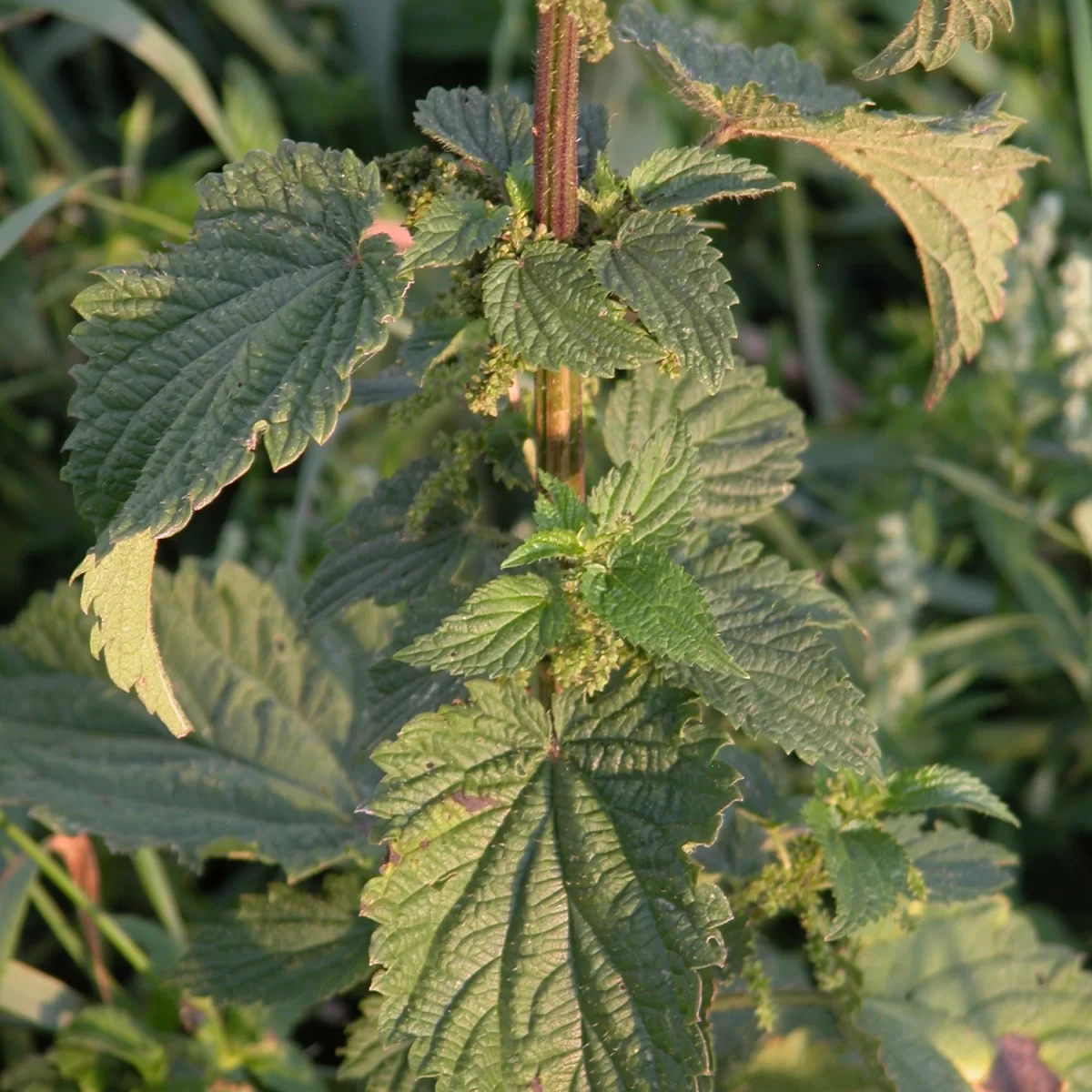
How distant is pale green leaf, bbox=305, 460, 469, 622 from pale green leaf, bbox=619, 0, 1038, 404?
440 mm

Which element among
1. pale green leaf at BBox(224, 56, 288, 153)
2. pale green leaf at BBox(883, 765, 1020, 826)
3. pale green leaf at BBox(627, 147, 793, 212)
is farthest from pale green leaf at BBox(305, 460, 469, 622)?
pale green leaf at BBox(224, 56, 288, 153)

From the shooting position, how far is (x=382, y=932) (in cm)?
106

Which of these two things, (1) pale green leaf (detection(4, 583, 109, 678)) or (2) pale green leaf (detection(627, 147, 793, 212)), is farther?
(1) pale green leaf (detection(4, 583, 109, 678))

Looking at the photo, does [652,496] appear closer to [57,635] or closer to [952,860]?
[952,860]

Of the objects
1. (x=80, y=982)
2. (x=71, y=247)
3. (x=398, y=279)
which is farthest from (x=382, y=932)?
(x=71, y=247)

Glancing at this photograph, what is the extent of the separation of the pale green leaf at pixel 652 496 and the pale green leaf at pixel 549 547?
29mm

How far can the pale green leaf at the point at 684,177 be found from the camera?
1.04 m

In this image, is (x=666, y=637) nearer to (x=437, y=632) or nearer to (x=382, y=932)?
(x=437, y=632)

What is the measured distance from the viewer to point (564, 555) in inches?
42.7

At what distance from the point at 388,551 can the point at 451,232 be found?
38 centimetres

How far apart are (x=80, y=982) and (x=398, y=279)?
1623 mm

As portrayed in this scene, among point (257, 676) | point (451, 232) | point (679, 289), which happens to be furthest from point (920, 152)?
point (257, 676)

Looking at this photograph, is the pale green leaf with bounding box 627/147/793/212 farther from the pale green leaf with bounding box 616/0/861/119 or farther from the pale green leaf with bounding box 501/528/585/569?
the pale green leaf with bounding box 501/528/585/569

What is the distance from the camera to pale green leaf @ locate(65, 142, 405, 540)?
3.19 feet
